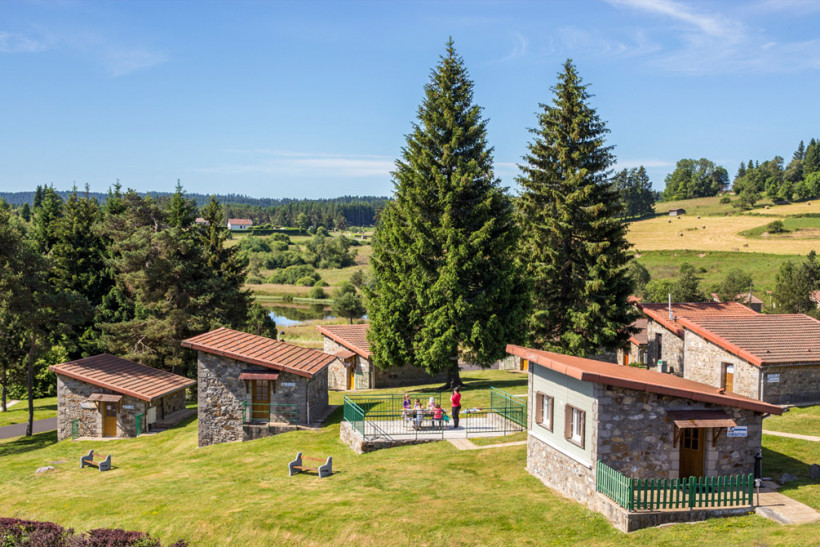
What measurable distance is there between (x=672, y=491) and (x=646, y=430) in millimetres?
1807

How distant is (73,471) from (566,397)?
20398mm

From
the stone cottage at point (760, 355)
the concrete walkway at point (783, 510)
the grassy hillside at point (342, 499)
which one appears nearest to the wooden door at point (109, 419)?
the grassy hillside at point (342, 499)

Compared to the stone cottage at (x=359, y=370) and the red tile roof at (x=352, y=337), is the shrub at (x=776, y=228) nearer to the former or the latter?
the stone cottage at (x=359, y=370)

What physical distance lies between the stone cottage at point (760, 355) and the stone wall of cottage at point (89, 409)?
2778cm

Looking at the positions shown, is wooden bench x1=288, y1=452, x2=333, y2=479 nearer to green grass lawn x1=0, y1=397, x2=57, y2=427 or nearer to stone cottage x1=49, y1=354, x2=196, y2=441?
stone cottage x1=49, y1=354, x2=196, y2=441

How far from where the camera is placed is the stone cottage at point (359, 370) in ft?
123

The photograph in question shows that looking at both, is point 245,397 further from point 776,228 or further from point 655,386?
point 776,228

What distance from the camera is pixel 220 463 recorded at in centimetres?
2398

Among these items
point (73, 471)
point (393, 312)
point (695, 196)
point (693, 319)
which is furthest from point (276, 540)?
point (695, 196)

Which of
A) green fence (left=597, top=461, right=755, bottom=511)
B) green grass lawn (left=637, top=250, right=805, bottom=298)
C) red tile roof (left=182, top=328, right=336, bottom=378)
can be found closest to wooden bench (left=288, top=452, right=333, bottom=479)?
red tile roof (left=182, top=328, right=336, bottom=378)

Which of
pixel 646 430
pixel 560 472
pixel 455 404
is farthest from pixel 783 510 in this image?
pixel 455 404

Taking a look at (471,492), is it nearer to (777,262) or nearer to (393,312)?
(393,312)

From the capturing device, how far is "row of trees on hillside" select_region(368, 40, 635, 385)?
3200cm

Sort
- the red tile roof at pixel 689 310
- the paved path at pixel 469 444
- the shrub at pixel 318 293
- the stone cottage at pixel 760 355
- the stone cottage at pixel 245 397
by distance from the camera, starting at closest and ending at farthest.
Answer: the paved path at pixel 469 444, the stone cottage at pixel 245 397, the stone cottage at pixel 760 355, the red tile roof at pixel 689 310, the shrub at pixel 318 293
